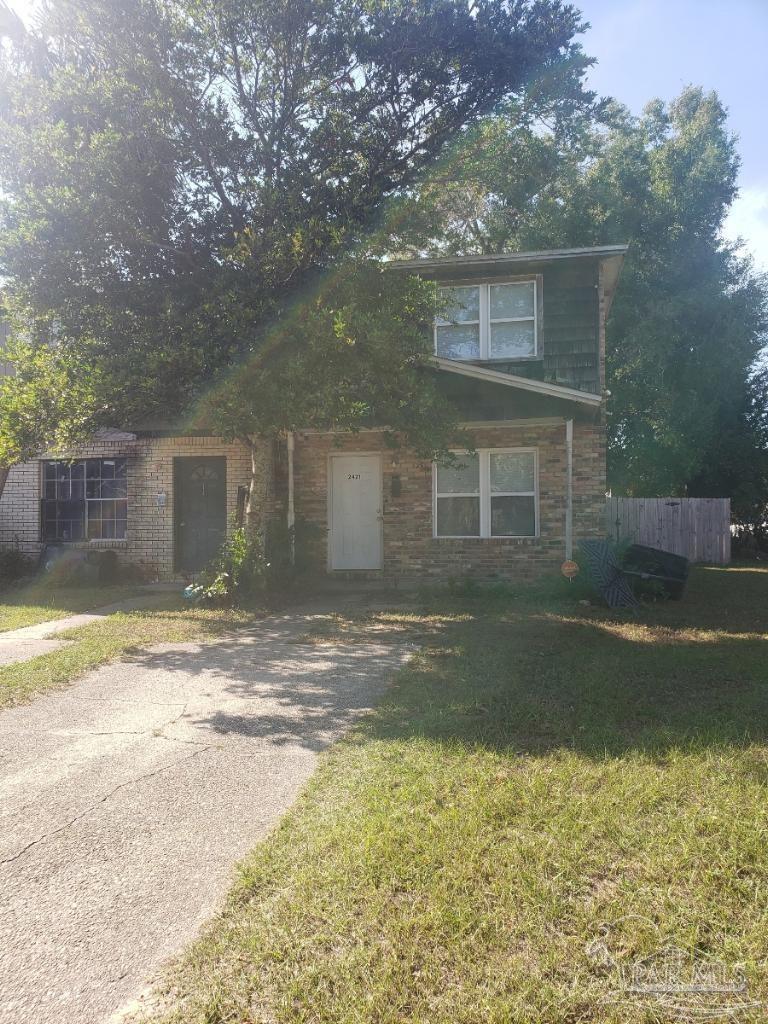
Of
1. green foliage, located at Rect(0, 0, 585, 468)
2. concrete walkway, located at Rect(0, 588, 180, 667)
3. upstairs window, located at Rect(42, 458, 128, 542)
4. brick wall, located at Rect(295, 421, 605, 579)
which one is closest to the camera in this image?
concrete walkway, located at Rect(0, 588, 180, 667)

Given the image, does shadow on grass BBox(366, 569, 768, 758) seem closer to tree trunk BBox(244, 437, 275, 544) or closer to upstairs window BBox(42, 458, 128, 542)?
tree trunk BBox(244, 437, 275, 544)

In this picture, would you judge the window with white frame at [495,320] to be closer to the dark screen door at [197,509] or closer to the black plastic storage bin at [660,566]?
the black plastic storage bin at [660,566]

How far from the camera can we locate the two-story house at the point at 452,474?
11500mm

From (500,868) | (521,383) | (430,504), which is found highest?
(521,383)

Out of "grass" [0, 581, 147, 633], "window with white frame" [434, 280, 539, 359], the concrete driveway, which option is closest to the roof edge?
"window with white frame" [434, 280, 539, 359]

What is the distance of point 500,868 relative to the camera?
2814mm

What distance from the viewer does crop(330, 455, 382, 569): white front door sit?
12617 millimetres

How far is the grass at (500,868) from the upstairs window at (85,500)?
992 centimetres

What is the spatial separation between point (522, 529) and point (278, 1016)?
10.2 metres

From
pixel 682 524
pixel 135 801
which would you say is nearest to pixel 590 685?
pixel 135 801

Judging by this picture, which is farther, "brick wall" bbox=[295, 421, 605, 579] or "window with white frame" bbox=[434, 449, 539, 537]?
"window with white frame" bbox=[434, 449, 539, 537]

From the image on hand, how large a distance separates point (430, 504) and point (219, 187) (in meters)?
5.95

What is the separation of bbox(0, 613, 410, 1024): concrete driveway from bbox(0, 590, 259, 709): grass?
30 cm

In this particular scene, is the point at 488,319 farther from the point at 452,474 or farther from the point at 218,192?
the point at 218,192
